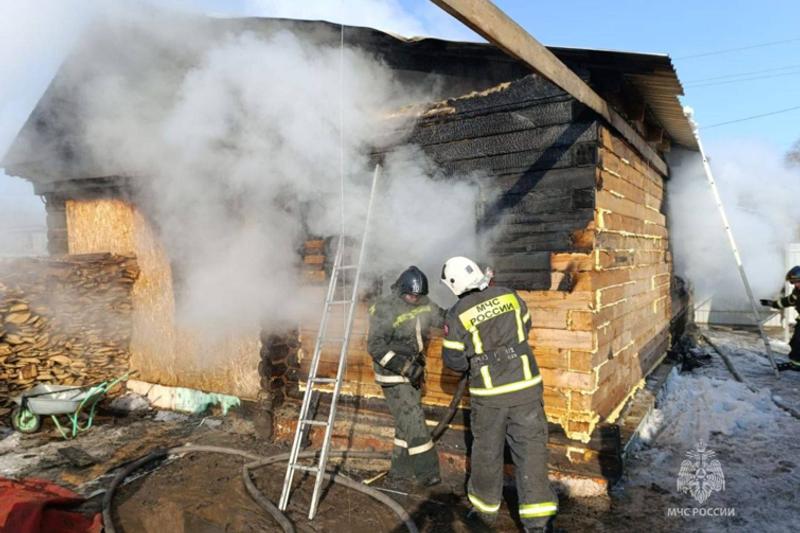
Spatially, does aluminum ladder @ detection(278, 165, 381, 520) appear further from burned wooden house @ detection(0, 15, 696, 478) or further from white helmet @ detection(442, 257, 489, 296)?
white helmet @ detection(442, 257, 489, 296)

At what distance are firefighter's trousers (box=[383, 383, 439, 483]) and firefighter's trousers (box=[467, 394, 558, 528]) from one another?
2.11 ft

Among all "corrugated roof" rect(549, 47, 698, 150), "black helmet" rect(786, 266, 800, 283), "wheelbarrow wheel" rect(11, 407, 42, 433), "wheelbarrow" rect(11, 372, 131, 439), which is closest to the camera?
"corrugated roof" rect(549, 47, 698, 150)

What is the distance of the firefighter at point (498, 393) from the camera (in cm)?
351

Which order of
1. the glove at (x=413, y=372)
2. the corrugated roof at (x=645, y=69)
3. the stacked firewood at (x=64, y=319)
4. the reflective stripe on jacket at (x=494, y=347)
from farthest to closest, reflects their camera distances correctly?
the stacked firewood at (x=64, y=319)
the glove at (x=413, y=372)
the corrugated roof at (x=645, y=69)
the reflective stripe on jacket at (x=494, y=347)

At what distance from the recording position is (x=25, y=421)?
619 cm

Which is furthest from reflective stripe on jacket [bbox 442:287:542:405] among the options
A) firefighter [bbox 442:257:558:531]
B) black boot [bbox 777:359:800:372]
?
black boot [bbox 777:359:800:372]

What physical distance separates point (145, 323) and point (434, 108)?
5.67 metres

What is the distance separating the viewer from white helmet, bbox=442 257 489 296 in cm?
380

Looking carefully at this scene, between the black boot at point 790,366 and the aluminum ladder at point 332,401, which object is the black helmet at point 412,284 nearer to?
the aluminum ladder at point 332,401

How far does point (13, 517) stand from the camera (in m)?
3.13

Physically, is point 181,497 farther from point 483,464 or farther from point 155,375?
point 155,375

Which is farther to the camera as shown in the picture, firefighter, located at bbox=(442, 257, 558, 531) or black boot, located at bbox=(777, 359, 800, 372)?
black boot, located at bbox=(777, 359, 800, 372)

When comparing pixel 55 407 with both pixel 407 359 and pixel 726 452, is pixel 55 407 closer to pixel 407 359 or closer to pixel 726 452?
pixel 407 359

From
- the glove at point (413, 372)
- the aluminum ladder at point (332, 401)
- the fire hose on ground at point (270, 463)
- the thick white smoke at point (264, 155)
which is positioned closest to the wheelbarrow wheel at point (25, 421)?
the fire hose on ground at point (270, 463)
